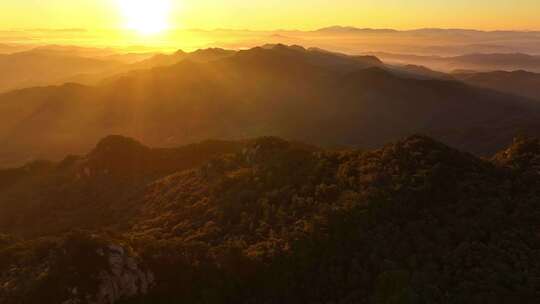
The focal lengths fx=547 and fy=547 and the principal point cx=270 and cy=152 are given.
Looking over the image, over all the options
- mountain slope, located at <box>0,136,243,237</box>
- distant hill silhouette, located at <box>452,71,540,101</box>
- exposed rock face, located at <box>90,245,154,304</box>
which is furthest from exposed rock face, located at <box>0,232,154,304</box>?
distant hill silhouette, located at <box>452,71,540,101</box>

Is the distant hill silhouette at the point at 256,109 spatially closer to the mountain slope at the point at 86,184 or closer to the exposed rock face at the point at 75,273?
the mountain slope at the point at 86,184

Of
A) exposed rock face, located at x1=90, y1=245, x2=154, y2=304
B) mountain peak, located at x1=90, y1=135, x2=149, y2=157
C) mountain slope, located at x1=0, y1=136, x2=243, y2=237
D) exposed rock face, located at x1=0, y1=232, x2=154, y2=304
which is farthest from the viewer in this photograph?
mountain peak, located at x1=90, y1=135, x2=149, y2=157

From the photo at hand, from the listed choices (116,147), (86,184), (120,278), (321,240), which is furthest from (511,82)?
(120,278)

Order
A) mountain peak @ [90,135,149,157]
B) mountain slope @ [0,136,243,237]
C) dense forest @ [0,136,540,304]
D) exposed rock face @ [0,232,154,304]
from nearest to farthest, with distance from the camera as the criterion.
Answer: exposed rock face @ [0,232,154,304] < dense forest @ [0,136,540,304] < mountain slope @ [0,136,243,237] < mountain peak @ [90,135,149,157]

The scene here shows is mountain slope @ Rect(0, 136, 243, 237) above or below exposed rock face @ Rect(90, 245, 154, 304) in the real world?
below

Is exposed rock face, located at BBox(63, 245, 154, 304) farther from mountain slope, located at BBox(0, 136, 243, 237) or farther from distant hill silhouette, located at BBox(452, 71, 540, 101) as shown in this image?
distant hill silhouette, located at BBox(452, 71, 540, 101)

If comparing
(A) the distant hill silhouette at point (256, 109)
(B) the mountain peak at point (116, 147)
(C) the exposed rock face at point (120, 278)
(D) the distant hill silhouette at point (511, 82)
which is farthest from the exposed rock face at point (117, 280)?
(D) the distant hill silhouette at point (511, 82)

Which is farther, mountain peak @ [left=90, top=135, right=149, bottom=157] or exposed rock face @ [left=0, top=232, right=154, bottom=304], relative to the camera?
mountain peak @ [left=90, top=135, right=149, bottom=157]

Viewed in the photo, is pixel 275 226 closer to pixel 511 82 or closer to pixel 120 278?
pixel 120 278

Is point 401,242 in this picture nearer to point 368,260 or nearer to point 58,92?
point 368,260

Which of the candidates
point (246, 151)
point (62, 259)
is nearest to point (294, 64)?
point (246, 151)
